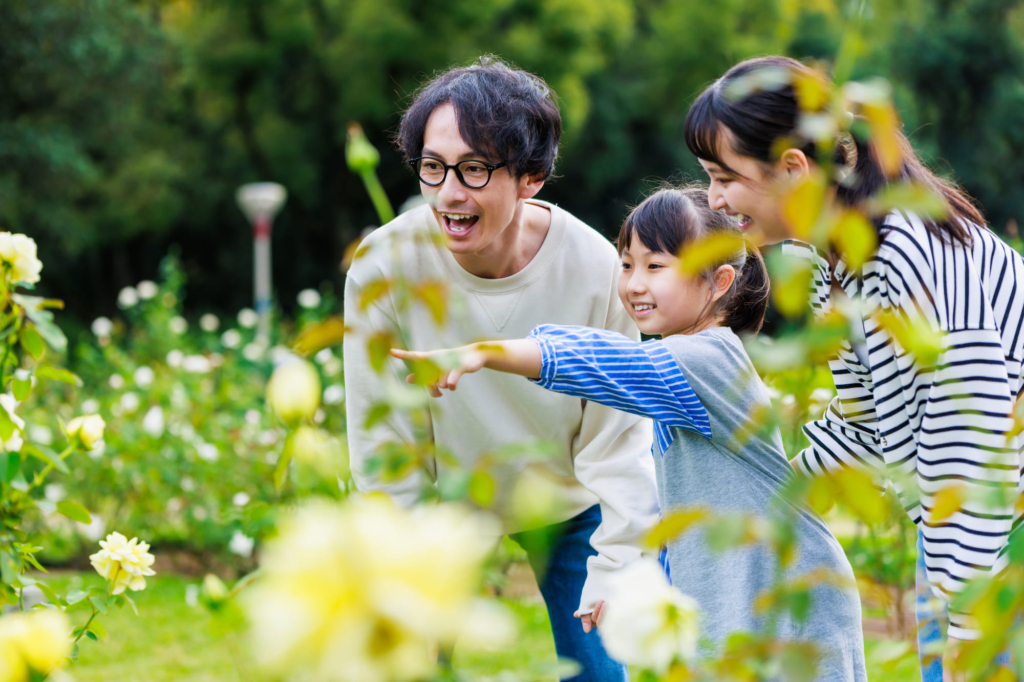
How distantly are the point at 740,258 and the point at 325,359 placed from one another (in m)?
2.89

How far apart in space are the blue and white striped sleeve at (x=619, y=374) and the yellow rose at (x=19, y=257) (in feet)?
2.12

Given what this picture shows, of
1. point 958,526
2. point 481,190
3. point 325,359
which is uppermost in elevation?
point 481,190

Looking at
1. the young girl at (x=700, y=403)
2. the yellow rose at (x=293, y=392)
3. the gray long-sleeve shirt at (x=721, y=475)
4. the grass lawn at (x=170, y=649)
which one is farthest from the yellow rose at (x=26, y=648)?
the grass lawn at (x=170, y=649)

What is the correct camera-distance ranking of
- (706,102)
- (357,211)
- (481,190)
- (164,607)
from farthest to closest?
1. (357,211)
2. (164,607)
3. (481,190)
4. (706,102)

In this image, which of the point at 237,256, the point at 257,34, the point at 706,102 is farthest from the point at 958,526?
the point at 237,256

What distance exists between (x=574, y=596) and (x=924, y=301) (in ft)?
3.00

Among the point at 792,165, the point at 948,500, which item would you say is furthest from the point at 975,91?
the point at 948,500

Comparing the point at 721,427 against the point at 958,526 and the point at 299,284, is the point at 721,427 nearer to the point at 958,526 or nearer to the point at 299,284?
the point at 958,526

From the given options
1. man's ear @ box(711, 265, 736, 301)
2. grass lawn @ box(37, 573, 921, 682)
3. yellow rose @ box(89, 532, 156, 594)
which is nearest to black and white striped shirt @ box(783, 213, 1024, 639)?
man's ear @ box(711, 265, 736, 301)

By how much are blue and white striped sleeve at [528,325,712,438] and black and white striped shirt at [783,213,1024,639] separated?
0.26 m

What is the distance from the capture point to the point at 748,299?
5.25 ft

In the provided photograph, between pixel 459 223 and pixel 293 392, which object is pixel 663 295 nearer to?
pixel 459 223

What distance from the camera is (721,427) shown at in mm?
1380

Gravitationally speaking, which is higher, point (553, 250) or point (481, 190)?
point (481, 190)
